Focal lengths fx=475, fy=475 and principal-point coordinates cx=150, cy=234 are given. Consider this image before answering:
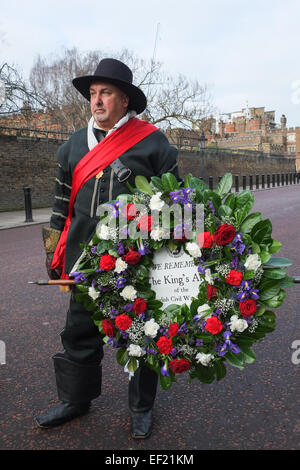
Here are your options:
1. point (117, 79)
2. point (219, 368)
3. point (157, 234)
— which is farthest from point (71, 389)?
point (117, 79)

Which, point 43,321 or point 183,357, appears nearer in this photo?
point 183,357

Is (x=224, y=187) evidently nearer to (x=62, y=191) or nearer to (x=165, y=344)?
(x=165, y=344)

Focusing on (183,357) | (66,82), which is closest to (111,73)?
(183,357)

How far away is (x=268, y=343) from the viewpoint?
3.75 meters

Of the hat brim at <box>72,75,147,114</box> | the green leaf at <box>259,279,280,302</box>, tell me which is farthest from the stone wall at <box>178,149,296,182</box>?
the green leaf at <box>259,279,280,302</box>

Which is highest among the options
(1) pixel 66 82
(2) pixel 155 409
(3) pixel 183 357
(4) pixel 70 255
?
(1) pixel 66 82

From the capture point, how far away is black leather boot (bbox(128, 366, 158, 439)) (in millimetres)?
2525

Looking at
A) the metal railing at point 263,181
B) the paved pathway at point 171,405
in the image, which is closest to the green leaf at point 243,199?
the paved pathway at point 171,405

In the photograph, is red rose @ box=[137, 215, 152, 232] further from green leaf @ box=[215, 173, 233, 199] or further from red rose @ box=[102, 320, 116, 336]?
red rose @ box=[102, 320, 116, 336]

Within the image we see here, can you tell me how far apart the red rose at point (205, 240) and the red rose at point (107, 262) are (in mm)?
407

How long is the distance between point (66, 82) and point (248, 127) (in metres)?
46.8

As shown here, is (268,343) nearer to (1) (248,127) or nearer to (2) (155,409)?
(2) (155,409)

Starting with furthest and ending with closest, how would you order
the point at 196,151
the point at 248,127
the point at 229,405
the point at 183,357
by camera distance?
the point at 248,127
the point at 196,151
the point at 229,405
the point at 183,357

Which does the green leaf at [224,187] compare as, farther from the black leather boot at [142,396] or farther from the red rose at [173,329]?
the black leather boot at [142,396]
